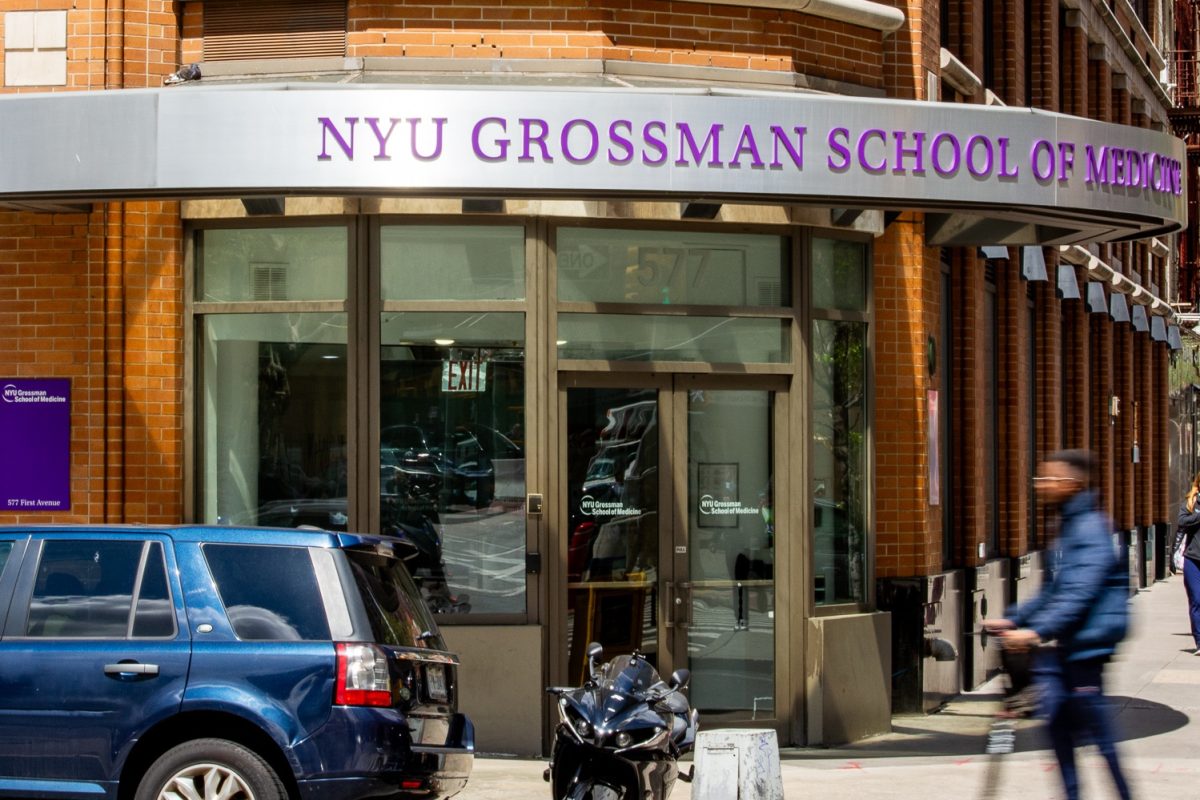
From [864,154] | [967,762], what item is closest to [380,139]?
[864,154]

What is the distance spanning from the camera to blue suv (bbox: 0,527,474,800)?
23.6 ft

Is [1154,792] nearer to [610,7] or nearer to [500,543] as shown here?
[500,543]

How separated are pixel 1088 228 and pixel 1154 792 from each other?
13.0 ft

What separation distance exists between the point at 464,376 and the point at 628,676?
3.58m

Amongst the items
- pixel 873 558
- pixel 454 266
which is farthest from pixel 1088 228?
pixel 454 266

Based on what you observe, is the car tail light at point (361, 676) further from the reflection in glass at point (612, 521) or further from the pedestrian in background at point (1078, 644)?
the reflection in glass at point (612, 521)

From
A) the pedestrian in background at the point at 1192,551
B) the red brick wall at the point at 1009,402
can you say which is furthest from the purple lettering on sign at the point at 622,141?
the pedestrian in background at the point at 1192,551

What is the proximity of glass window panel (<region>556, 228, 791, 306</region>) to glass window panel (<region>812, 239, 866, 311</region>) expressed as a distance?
0.32 m

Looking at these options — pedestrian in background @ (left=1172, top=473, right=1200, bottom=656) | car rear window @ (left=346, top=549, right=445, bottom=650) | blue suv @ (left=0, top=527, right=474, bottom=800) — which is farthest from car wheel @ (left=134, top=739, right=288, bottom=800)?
pedestrian in background @ (left=1172, top=473, right=1200, bottom=656)

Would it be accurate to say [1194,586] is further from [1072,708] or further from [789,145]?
[1072,708]

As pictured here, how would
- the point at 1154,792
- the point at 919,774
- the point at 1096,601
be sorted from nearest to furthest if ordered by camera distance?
the point at 1096,601 < the point at 1154,792 < the point at 919,774

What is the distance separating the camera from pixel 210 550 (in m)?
7.55

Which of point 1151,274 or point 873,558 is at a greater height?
point 1151,274

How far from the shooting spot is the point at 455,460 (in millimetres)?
11211
